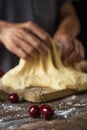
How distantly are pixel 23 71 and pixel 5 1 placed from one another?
52 centimetres

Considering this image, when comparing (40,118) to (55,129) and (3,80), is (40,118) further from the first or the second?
(3,80)

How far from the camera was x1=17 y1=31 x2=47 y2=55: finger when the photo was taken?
112 cm

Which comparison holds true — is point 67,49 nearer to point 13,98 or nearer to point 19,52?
point 19,52

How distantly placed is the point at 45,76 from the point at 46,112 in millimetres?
240

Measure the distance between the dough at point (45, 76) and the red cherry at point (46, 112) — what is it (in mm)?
142

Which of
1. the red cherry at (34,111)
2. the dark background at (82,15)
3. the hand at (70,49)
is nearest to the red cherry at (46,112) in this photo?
the red cherry at (34,111)

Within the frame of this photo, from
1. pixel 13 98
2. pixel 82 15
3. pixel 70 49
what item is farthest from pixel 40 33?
pixel 82 15

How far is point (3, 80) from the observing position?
3.51 ft

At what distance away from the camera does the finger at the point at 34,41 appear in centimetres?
112

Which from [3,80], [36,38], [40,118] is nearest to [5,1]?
[36,38]

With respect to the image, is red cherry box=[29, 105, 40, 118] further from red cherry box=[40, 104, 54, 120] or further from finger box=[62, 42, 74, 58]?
finger box=[62, 42, 74, 58]

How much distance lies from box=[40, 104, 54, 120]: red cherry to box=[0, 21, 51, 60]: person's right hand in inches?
10.8

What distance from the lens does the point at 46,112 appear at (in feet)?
2.81

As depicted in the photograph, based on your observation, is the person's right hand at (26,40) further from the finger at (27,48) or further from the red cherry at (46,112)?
the red cherry at (46,112)
